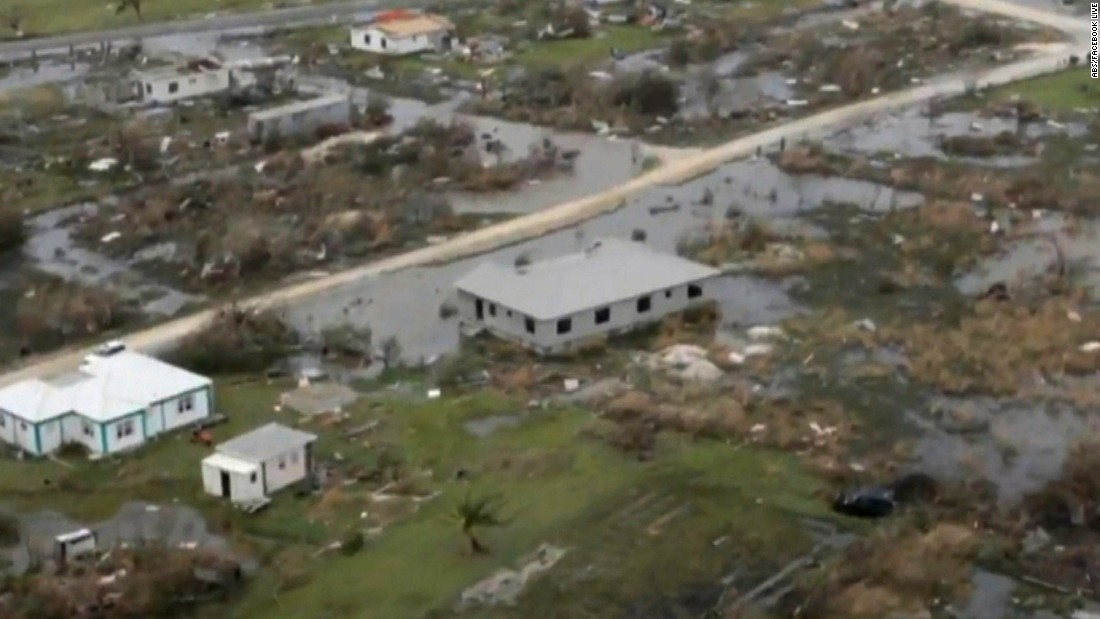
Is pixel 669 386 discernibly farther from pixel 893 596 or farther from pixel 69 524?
pixel 69 524

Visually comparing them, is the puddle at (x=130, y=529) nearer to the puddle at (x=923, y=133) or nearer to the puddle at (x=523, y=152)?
the puddle at (x=523, y=152)

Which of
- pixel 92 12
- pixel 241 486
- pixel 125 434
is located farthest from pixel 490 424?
pixel 92 12

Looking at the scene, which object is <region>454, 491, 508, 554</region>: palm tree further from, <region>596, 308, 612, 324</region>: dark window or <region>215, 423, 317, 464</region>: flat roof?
<region>596, 308, 612, 324</region>: dark window

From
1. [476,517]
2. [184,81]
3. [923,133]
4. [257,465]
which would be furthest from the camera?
[184,81]


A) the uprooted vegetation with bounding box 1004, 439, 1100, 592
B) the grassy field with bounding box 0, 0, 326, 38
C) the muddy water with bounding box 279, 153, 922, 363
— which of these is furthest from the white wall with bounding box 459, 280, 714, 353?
the grassy field with bounding box 0, 0, 326, 38

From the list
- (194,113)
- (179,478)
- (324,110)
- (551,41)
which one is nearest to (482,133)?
(324,110)

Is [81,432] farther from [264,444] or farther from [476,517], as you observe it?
[476,517]

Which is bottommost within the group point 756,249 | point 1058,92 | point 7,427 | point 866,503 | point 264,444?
point 1058,92
